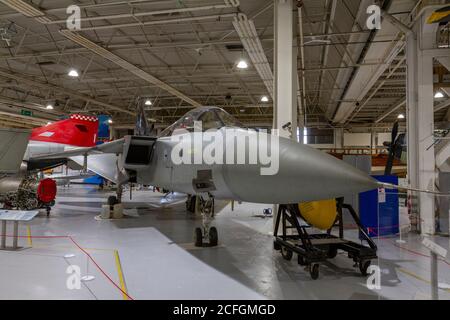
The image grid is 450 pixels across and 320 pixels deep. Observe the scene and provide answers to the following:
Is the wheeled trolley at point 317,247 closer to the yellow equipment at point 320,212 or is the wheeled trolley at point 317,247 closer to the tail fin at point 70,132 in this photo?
the yellow equipment at point 320,212

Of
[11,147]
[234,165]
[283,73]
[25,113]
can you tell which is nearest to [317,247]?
[234,165]

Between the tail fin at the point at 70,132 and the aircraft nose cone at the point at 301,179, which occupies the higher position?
the tail fin at the point at 70,132

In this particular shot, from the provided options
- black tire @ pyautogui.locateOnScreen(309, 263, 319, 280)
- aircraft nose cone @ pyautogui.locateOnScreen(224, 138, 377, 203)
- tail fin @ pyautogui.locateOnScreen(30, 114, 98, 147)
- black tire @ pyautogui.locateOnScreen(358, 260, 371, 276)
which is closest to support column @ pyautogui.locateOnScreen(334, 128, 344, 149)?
tail fin @ pyautogui.locateOnScreen(30, 114, 98, 147)

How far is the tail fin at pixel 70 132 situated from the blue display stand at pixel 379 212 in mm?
10756

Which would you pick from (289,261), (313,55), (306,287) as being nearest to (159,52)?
(313,55)

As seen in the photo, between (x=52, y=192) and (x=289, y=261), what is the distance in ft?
24.2

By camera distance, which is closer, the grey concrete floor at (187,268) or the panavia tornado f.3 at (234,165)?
the panavia tornado f.3 at (234,165)

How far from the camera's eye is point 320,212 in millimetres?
5121

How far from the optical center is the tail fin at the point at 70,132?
1236cm

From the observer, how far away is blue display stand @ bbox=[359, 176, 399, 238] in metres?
7.03

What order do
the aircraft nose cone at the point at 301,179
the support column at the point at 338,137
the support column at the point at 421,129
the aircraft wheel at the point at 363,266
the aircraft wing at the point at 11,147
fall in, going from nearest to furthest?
the aircraft nose cone at the point at 301,179
the aircraft wheel at the point at 363,266
the aircraft wing at the point at 11,147
the support column at the point at 421,129
the support column at the point at 338,137

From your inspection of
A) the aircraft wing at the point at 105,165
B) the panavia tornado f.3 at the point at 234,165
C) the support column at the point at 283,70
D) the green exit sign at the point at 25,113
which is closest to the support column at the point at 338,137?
the aircraft wing at the point at 105,165

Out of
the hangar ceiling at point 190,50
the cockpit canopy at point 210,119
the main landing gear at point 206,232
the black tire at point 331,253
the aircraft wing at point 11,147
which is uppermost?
the hangar ceiling at point 190,50

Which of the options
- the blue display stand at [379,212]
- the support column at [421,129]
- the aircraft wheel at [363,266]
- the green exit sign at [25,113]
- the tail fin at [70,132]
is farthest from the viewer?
the green exit sign at [25,113]
